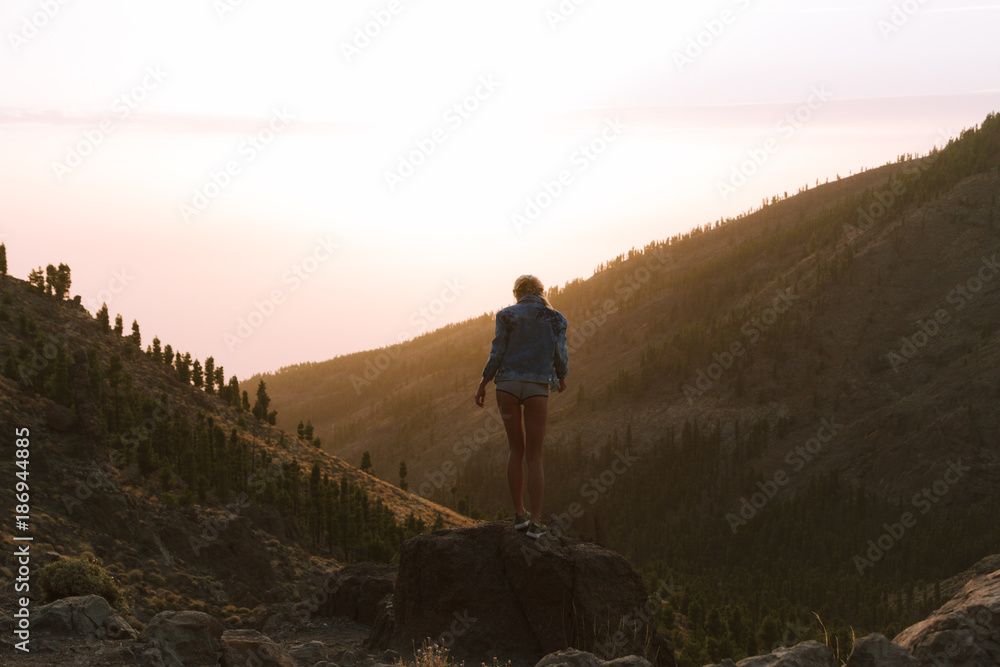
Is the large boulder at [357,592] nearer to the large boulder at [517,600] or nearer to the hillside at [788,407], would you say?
the large boulder at [517,600]

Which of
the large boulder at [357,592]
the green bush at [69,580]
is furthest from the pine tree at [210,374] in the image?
the green bush at [69,580]

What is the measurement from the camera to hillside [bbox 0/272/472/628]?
18.7 metres

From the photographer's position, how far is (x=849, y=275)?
12600 centimetres

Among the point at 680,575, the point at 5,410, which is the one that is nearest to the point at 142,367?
the point at 5,410

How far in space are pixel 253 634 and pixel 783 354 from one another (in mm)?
120152

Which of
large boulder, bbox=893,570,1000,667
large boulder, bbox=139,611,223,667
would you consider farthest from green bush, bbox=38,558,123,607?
large boulder, bbox=893,570,1000,667

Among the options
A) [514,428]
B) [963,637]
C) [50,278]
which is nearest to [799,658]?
[963,637]

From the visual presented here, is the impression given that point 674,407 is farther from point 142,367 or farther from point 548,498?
point 142,367

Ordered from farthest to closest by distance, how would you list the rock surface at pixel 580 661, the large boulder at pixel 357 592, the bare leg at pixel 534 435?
the large boulder at pixel 357 592
the bare leg at pixel 534 435
the rock surface at pixel 580 661

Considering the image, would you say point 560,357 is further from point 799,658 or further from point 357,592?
point 357,592

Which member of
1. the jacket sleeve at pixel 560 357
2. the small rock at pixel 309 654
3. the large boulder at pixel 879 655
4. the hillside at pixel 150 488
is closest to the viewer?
the large boulder at pixel 879 655

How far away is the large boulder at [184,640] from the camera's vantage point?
28.1 feet

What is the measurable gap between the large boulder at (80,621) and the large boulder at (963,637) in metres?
8.31

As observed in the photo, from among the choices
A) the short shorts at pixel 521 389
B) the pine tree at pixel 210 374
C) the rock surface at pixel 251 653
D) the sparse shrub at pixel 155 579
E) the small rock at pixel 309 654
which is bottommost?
the small rock at pixel 309 654
